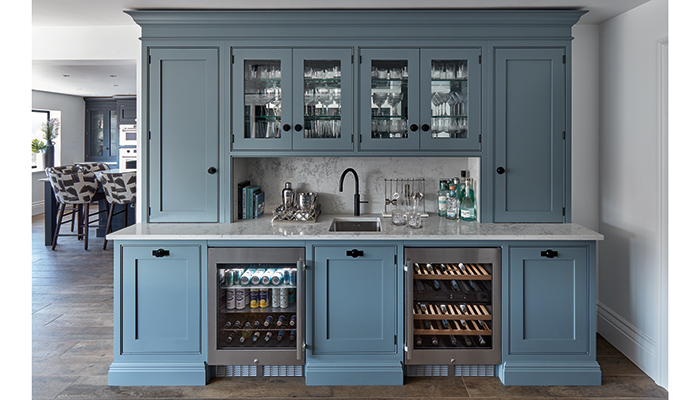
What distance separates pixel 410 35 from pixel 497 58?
57 cm

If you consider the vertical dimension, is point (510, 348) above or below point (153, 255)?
below

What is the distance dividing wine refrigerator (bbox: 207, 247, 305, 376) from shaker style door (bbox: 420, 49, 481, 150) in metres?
1.14

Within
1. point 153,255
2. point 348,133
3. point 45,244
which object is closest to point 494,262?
point 348,133

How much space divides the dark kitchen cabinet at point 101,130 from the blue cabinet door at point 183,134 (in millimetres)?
8364

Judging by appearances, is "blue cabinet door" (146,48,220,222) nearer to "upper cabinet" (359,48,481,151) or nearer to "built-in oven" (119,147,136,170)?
"upper cabinet" (359,48,481,151)

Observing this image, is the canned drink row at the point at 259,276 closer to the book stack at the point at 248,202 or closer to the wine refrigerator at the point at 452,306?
the book stack at the point at 248,202

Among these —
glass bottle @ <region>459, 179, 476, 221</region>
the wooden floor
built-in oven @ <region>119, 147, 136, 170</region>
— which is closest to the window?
built-in oven @ <region>119, 147, 136, 170</region>

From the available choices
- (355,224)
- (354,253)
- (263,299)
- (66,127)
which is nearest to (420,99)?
(355,224)

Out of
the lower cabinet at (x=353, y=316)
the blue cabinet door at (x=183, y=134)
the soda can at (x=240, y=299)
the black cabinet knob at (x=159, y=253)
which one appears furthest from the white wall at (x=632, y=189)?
the black cabinet knob at (x=159, y=253)

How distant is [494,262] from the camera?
259 cm

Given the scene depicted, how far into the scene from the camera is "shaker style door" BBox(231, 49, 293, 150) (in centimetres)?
287

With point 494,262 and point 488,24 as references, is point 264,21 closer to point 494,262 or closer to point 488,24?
point 488,24

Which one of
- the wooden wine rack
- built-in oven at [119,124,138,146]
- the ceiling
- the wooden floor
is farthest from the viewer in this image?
built-in oven at [119,124,138,146]
